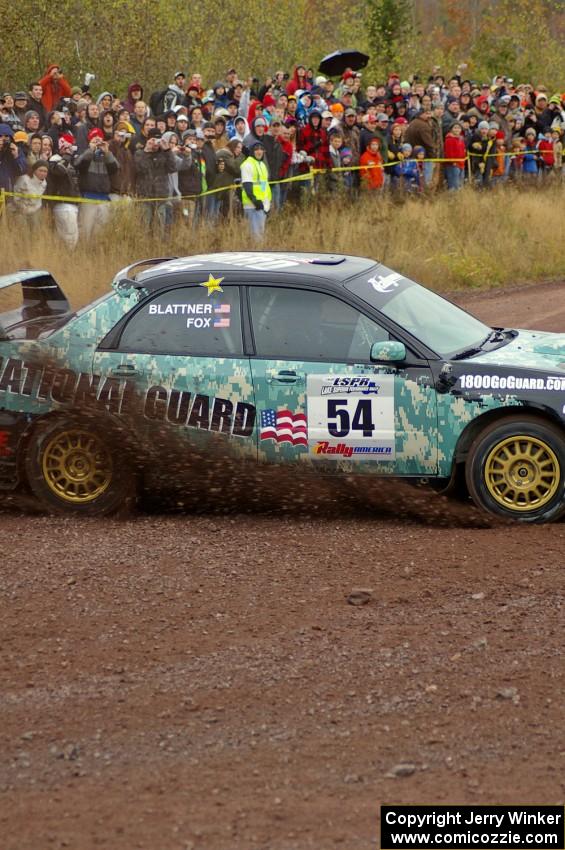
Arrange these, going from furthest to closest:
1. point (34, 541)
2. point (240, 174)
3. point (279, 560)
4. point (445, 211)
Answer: point (445, 211), point (240, 174), point (34, 541), point (279, 560)

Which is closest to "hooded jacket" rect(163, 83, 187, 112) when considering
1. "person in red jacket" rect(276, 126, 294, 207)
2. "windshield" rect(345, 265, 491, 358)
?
"person in red jacket" rect(276, 126, 294, 207)

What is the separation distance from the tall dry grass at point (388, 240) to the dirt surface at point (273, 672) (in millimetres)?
9088

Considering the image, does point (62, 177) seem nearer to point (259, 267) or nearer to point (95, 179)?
point (95, 179)

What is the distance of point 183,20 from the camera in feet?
91.0

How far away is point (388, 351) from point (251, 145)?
1080 cm

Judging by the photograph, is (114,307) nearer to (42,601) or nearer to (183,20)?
(42,601)

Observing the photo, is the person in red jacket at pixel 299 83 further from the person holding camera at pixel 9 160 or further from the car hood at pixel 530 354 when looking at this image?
the car hood at pixel 530 354

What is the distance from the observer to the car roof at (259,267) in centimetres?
763

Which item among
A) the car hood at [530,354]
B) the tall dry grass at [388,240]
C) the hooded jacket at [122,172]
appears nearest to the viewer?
the car hood at [530,354]

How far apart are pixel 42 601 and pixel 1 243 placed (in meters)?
10.7

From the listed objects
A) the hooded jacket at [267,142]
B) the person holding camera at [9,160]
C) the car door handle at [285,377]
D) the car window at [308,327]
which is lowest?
the car door handle at [285,377]

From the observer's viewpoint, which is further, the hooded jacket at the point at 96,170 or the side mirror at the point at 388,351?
the hooded jacket at the point at 96,170

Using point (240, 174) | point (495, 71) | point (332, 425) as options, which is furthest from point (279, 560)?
point (495, 71)

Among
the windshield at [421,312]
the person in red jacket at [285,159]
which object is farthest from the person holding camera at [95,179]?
the windshield at [421,312]
